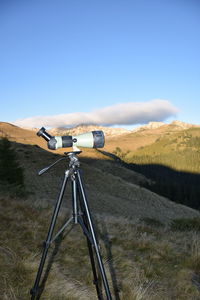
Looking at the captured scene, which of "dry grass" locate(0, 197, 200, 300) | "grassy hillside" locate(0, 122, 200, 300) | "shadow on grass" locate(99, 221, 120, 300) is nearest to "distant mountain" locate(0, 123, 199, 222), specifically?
"shadow on grass" locate(99, 221, 120, 300)

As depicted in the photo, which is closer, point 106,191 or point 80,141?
point 80,141

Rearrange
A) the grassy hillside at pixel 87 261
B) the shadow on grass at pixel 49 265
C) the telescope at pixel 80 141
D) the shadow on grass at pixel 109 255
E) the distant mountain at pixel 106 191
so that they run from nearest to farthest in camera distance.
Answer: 1. the telescope at pixel 80 141
2. the shadow on grass at pixel 49 265
3. the grassy hillside at pixel 87 261
4. the shadow on grass at pixel 109 255
5. the distant mountain at pixel 106 191

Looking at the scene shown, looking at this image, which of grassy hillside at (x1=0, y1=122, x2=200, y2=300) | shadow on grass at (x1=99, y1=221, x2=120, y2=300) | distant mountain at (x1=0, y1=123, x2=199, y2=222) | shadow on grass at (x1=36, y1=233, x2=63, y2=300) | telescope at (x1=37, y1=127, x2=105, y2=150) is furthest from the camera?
distant mountain at (x1=0, y1=123, x2=199, y2=222)

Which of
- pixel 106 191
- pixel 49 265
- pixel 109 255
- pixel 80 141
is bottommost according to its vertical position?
pixel 106 191

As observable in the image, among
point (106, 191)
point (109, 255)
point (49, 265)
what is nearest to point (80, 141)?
point (49, 265)

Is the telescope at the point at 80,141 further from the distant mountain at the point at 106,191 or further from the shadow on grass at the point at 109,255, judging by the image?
the distant mountain at the point at 106,191

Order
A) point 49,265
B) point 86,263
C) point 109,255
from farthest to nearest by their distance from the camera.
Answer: point 109,255
point 86,263
point 49,265

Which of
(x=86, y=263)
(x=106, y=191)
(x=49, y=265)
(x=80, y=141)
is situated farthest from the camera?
(x=106, y=191)

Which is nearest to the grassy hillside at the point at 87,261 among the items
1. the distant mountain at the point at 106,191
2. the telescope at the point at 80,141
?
the telescope at the point at 80,141

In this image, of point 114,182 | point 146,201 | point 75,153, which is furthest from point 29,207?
point 114,182

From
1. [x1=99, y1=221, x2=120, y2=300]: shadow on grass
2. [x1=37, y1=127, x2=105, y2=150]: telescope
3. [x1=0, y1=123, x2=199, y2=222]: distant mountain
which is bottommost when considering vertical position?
[x1=0, y1=123, x2=199, y2=222]: distant mountain

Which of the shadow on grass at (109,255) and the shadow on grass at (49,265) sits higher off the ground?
the shadow on grass at (49,265)

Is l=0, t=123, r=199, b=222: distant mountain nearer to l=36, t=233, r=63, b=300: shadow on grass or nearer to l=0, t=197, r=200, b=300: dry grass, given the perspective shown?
l=0, t=197, r=200, b=300: dry grass

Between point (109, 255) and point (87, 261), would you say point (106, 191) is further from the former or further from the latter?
point (87, 261)
